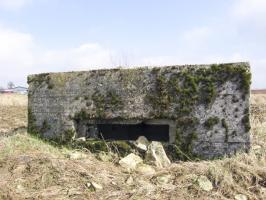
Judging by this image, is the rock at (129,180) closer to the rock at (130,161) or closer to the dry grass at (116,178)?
the dry grass at (116,178)

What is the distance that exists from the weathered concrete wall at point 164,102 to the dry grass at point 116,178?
1.31 ft

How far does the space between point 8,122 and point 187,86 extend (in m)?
8.35

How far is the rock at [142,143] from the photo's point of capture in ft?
20.7

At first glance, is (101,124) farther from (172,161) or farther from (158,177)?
(158,177)

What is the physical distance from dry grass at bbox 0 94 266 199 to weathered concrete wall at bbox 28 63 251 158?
399 millimetres

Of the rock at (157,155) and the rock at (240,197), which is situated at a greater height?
→ the rock at (157,155)

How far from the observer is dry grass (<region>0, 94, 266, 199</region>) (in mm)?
4965

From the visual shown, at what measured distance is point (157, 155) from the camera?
19.7ft

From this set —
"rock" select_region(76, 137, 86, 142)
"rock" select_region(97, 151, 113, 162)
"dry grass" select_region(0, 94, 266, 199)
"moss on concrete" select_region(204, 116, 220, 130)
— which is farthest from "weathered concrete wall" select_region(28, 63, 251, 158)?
"rock" select_region(97, 151, 113, 162)

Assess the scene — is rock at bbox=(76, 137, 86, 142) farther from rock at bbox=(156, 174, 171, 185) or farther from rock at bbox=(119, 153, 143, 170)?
rock at bbox=(156, 174, 171, 185)

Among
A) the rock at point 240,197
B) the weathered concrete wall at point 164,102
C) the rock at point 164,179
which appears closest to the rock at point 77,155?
the weathered concrete wall at point 164,102

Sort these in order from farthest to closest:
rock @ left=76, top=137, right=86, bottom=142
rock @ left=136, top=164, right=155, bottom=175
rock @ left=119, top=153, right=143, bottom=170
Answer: rock @ left=76, top=137, right=86, bottom=142 → rock @ left=119, top=153, right=143, bottom=170 → rock @ left=136, top=164, right=155, bottom=175

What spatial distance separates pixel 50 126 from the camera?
23.5 feet

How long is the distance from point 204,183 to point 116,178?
1.08 meters
